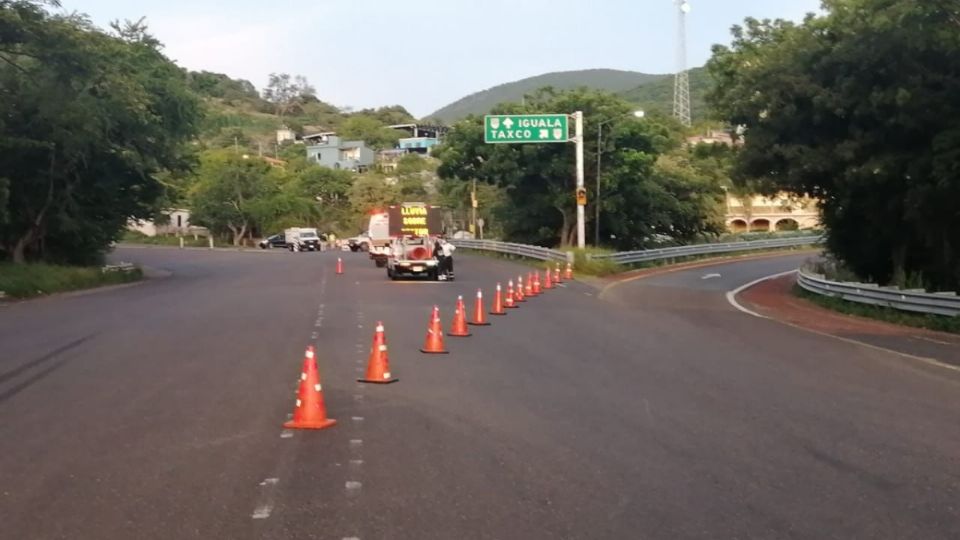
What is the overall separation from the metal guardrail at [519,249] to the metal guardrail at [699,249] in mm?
1579

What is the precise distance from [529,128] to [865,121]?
18.6 meters

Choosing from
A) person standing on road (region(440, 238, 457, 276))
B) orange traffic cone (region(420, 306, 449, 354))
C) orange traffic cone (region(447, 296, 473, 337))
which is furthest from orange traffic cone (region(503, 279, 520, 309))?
person standing on road (region(440, 238, 457, 276))

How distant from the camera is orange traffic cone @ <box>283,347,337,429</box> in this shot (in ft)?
33.8

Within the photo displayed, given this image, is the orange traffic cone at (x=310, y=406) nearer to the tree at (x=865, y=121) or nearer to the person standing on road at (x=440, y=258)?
the tree at (x=865, y=121)

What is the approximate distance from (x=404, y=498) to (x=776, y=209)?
102308mm

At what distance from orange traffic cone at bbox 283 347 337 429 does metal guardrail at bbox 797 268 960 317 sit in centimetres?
1539

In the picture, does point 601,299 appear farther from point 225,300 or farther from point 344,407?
point 344,407

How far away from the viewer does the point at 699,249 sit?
56.5m

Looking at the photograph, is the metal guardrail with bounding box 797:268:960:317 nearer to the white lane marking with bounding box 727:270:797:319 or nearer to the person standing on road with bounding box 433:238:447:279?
the white lane marking with bounding box 727:270:797:319

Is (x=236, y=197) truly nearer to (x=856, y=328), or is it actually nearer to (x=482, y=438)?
(x=856, y=328)

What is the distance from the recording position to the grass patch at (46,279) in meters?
32.9

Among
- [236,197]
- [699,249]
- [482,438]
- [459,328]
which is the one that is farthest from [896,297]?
[236,197]

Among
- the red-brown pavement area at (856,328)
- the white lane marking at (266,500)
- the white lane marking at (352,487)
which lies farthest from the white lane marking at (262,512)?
the red-brown pavement area at (856,328)

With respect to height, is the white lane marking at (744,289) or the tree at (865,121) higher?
the tree at (865,121)
